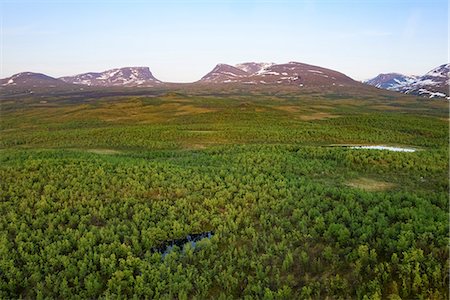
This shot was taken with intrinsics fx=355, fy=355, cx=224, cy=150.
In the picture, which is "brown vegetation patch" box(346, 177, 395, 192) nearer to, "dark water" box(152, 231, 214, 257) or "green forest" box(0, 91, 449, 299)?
"green forest" box(0, 91, 449, 299)

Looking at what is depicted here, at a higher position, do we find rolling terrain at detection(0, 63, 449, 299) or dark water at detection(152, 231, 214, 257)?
rolling terrain at detection(0, 63, 449, 299)

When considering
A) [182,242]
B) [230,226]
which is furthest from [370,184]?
[182,242]

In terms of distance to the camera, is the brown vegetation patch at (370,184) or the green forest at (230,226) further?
the brown vegetation patch at (370,184)

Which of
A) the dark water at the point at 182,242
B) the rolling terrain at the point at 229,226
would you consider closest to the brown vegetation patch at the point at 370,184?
the rolling terrain at the point at 229,226

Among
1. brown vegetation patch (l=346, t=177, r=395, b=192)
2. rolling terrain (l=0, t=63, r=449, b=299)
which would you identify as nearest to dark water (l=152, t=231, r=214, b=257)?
rolling terrain (l=0, t=63, r=449, b=299)

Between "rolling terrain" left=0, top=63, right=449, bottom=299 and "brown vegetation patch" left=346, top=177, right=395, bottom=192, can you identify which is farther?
"brown vegetation patch" left=346, top=177, right=395, bottom=192

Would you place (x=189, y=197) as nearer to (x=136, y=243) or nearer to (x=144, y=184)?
(x=144, y=184)

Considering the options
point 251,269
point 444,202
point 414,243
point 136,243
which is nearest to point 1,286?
point 136,243

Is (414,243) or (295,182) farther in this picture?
(295,182)

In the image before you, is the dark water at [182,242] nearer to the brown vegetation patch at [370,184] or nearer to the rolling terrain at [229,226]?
the rolling terrain at [229,226]
